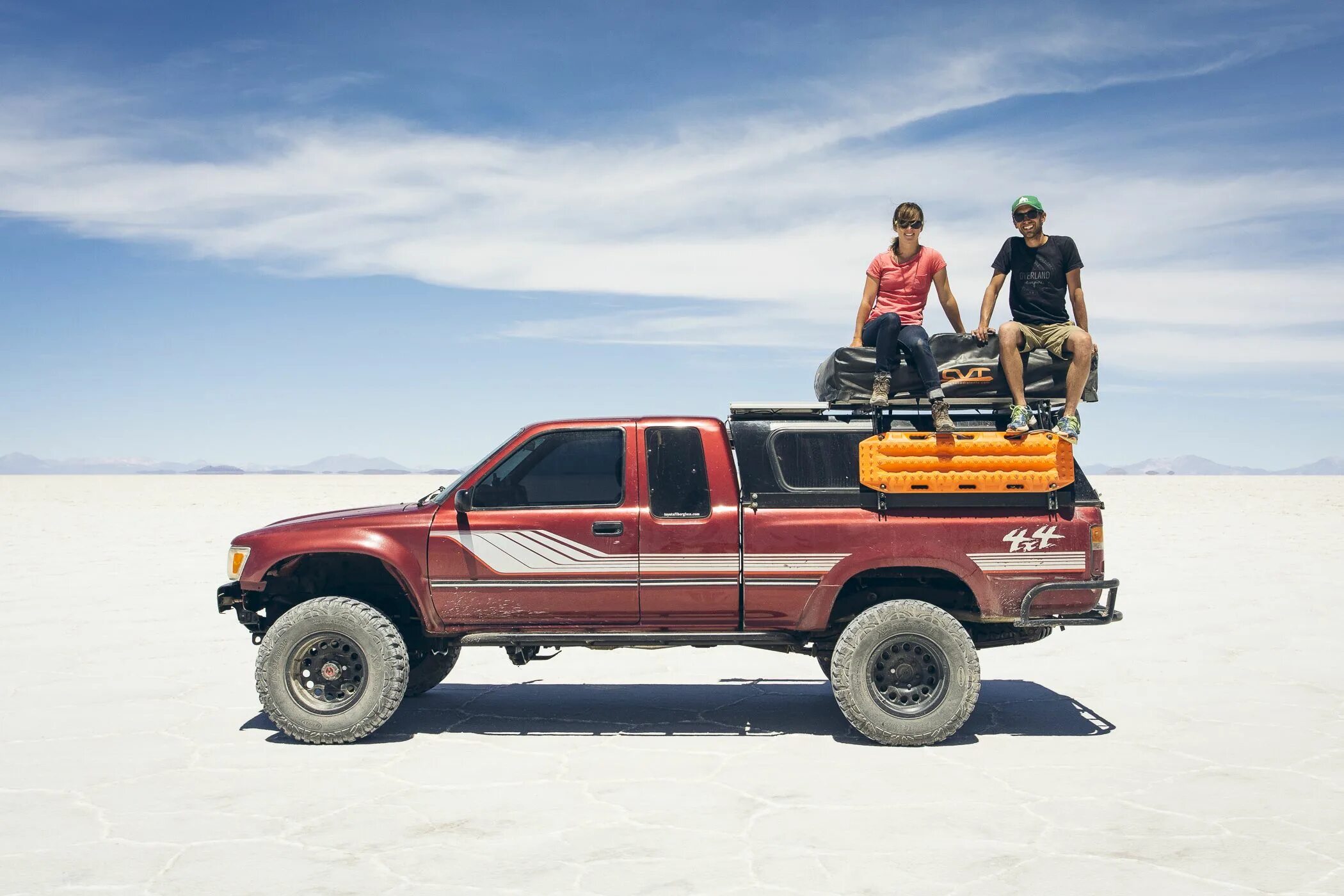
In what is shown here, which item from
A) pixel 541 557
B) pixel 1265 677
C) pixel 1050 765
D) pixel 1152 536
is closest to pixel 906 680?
pixel 1050 765

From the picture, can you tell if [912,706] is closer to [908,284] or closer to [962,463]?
[962,463]

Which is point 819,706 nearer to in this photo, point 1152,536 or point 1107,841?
point 1107,841

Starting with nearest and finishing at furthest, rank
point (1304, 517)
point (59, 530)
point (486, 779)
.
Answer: point (486, 779)
point (59, 530)
point (1304, 517)

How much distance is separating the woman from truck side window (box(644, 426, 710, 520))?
47.1 inches

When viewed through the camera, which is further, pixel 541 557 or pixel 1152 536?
pixel 1152 536

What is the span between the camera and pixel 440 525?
24.6ft

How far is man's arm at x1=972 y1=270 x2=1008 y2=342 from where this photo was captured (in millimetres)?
7598

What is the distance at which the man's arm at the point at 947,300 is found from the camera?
25.8 ft

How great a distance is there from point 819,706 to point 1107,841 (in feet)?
10.7

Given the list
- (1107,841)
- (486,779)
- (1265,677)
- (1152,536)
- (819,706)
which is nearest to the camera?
(1107,841)

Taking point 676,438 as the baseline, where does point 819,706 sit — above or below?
below

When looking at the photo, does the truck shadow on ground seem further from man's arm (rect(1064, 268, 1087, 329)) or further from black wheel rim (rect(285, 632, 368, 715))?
man's arm (rect(1064, 268, 1087, 329))

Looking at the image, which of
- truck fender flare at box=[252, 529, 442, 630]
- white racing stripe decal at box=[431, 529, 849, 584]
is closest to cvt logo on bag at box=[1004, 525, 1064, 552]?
white racing stripe decal at box=[431, 529, 849, 584]

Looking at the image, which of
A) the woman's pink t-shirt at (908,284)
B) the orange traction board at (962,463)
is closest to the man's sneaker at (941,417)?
the orange traction board at (962,463)
